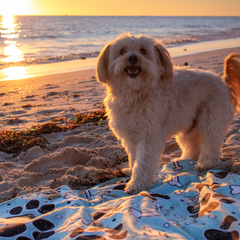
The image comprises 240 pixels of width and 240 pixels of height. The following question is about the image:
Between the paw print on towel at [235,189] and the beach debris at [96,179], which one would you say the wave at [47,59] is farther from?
the paw print on towel at [235,189]

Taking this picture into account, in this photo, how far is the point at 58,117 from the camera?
6.20 metres

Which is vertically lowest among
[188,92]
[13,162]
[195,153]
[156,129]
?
[195,153]

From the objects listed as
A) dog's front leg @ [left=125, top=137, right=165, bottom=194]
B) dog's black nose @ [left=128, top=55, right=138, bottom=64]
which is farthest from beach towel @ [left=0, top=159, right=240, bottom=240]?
dog's black nose @ [left=128, top=55, right=138, bottom=64]

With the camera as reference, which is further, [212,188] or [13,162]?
[13,162]

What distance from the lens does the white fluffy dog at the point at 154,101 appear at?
315 centimetres

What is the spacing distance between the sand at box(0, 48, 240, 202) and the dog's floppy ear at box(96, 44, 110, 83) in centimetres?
146

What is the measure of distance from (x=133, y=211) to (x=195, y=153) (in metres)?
2.31

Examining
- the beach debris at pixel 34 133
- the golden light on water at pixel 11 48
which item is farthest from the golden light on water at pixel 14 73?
the beach debris at pixel 34 133

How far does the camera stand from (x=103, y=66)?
330cm

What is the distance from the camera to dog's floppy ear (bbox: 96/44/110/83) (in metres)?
3.28

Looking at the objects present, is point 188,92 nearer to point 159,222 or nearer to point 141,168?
point 141,168

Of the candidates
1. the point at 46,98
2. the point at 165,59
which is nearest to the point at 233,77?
the point at 165,59

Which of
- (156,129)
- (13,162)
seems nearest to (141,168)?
(156,129)

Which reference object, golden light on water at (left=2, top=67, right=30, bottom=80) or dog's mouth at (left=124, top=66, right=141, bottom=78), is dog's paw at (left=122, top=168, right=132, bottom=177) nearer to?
dog's mouth at (left=124, top=66, right=141, bottom=78)
